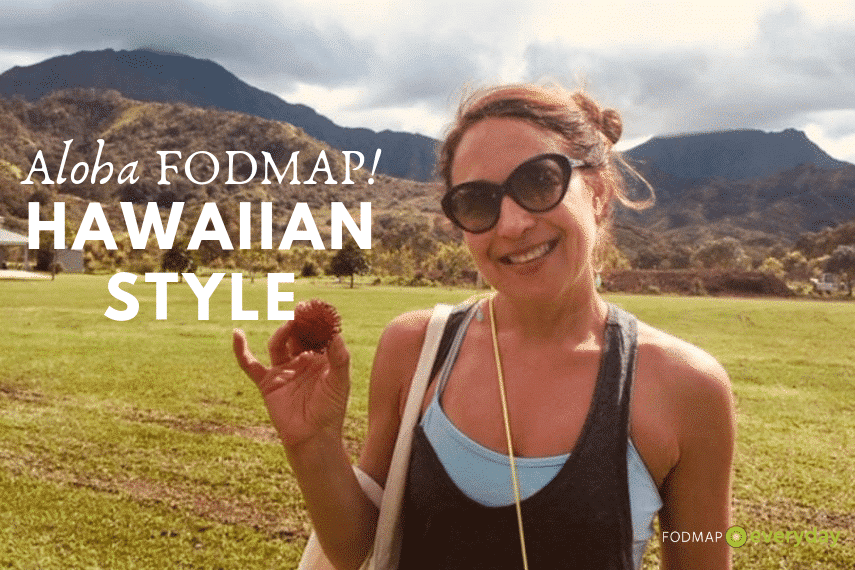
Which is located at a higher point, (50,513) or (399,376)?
(399,376)

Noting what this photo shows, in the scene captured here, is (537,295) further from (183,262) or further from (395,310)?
(183,262)

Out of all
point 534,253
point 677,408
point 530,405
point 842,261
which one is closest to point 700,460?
point 677,408

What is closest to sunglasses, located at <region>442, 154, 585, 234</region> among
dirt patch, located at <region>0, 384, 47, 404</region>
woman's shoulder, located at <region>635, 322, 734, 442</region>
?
woman's shoulder, located at <region>635, 322, 734, 442</region>

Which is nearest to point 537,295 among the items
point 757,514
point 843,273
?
point 757,514

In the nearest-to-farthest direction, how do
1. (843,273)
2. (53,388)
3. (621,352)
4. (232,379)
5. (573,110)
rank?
(621,352) → (573,110) → (53,388) → (232,379) → (843,273)

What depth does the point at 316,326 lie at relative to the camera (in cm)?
159

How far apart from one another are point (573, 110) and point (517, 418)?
801 mm

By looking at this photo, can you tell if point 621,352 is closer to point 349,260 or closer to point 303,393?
point 303,393

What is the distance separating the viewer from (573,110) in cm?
185

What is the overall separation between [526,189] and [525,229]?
97 mm

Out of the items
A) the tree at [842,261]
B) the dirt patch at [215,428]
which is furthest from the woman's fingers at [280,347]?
→ the tree at [842,261]

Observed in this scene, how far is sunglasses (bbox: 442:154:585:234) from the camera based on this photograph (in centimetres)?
172

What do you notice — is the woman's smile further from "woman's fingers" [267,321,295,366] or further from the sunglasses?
"woman's fingers" [267,321,295,366]

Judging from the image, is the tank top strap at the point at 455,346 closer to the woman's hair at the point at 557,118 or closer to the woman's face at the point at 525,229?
the woman's face at the point at 525,229
